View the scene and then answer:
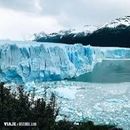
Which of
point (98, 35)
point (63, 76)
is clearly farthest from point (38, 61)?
point (98, 35)

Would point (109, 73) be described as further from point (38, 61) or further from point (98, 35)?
point (98, 35)

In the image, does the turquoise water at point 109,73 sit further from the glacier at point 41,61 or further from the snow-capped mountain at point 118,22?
the snow-capped mountain at point 118,22

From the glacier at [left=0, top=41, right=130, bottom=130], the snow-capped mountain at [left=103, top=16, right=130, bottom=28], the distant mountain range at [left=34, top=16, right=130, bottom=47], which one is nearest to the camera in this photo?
the glacier at [left=0, top=41, right=130, bottom=130]

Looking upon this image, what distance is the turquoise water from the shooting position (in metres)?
22.3

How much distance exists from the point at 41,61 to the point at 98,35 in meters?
25.2

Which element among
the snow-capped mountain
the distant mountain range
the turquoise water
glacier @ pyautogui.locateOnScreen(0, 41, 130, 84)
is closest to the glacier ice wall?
glacier @ pyautogui.locateOnScreen(0, 41, 130, 84)

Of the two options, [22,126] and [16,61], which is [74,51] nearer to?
[16,61]

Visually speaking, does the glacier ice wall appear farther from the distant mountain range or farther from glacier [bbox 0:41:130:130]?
the distant mountain range

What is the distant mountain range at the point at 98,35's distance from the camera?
133ft

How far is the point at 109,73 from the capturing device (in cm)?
2550

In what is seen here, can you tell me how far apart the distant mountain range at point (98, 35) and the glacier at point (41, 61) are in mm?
16780

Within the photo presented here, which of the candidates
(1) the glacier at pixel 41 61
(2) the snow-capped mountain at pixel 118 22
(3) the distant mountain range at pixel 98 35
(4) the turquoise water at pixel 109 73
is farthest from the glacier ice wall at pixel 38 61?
(2) the snow-capped mountain at pixel 118 22

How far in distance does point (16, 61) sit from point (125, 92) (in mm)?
4515

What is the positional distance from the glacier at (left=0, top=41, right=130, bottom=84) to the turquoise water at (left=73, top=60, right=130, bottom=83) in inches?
22.0
